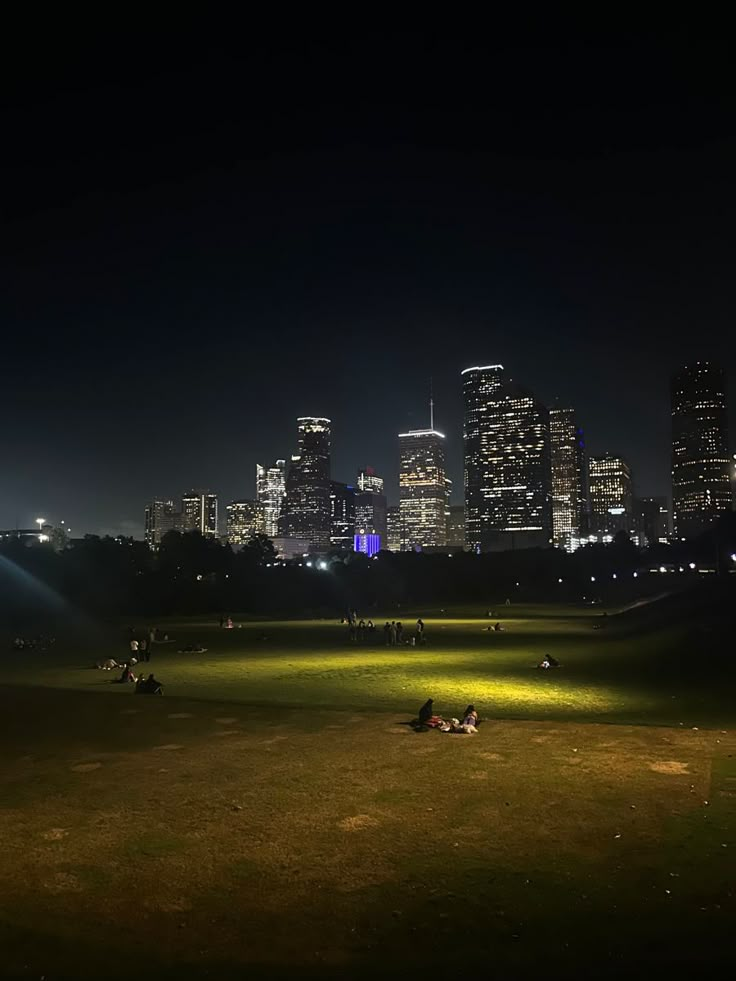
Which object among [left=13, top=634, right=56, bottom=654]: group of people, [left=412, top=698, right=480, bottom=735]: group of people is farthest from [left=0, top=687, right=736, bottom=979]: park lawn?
[left=13, top=634, right=56, bottom=654]: group of people

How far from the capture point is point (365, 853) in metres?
8.53

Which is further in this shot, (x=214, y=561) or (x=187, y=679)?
(x=214, y=561)

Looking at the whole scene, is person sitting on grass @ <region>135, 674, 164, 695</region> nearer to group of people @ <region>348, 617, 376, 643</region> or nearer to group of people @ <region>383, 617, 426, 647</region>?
group of people @ <region>383, 617, 426, 647</region>

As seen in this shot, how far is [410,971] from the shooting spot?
6.18 metres

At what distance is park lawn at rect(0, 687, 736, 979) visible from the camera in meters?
6.51

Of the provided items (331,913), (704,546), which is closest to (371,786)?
(331,913)

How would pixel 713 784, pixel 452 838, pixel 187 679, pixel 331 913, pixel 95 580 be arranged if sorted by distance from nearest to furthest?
pixel 331 913, pixel 452 838, pixel 713 784, pixel 187 679, pixel 95 580

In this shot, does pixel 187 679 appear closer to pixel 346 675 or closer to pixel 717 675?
pixel 346 675

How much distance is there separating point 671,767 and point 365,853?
5.87 metres

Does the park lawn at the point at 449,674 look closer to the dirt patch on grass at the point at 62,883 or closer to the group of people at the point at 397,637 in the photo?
the group of people at the point at 397,637

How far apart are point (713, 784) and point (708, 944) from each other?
193 inches

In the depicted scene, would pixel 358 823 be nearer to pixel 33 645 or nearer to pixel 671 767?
pixel 671 767

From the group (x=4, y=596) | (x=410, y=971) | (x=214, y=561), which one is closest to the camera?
(x=410, y=971)

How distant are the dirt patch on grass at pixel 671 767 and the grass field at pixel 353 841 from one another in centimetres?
7
